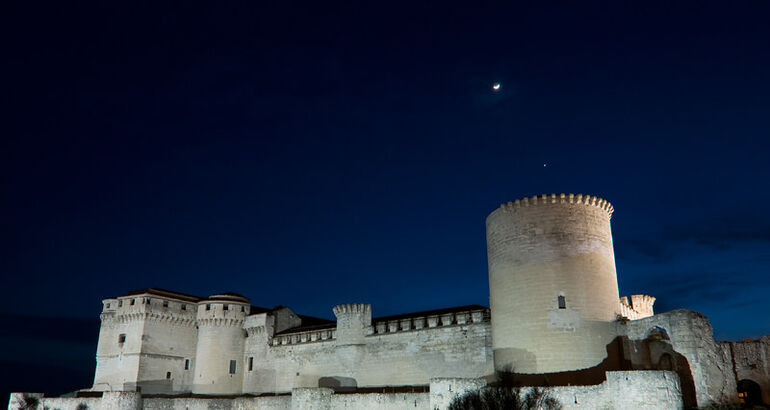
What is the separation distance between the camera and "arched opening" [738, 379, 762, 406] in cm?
2286

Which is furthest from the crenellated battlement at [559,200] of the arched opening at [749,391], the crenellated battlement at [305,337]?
the crenellated battlement at [305,337]

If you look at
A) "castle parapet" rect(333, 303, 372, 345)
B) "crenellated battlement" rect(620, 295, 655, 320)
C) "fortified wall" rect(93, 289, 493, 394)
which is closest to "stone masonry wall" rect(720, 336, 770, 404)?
"crenellated battlement" rect(620, 295, 655, 320)

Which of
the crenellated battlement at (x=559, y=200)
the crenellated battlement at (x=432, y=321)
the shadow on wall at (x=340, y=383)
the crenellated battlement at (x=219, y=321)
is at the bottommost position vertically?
the shadow on wall at (x=340, y=383)

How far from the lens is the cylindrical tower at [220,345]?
129 ft

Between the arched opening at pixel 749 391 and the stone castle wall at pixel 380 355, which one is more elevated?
the stone castle wall at pixel 380 355

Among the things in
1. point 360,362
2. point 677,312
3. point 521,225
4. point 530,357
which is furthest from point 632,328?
point 360,362

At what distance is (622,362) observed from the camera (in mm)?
22703

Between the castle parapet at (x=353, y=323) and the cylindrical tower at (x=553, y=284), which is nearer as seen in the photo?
the cylindrical tower at (x=553, y=284)

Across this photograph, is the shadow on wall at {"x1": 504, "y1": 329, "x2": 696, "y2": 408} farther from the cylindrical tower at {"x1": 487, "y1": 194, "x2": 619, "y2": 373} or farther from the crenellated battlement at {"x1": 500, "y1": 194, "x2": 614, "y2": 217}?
the crenellated battlement at {"x1": 500, "y1": 194, "x2": 614, "y2": 217}

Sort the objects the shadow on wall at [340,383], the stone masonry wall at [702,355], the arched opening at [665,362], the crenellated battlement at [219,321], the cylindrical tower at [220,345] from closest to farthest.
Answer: the stone masonry wall at [702,355] < the arched opening at [665,362] < the shadow on wall at [340,383] < the cylindrical tower at [220,345] < the crenellated battlement at [219,321]

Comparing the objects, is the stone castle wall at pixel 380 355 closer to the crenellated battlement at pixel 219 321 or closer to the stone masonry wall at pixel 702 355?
the crenellated battlement at pixel 219 321

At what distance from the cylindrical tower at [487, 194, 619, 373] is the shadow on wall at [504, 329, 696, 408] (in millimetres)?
246

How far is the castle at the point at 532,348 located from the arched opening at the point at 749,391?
2.1 inches

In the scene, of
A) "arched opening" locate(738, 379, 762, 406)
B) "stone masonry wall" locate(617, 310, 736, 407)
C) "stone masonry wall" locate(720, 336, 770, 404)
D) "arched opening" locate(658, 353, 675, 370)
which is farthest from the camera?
"arched opening" locate(738, 379, 762, 406)
